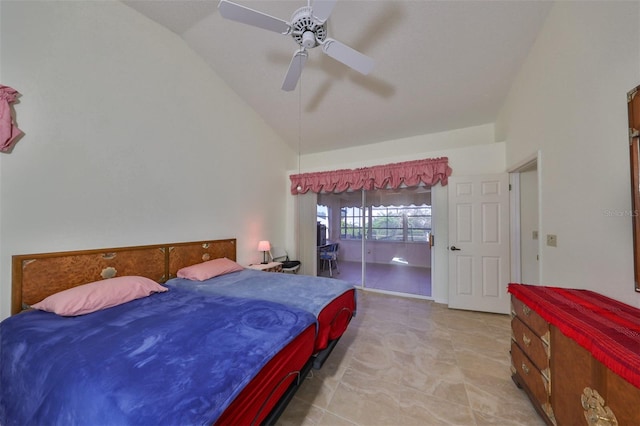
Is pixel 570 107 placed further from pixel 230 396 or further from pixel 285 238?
pixel 285 238

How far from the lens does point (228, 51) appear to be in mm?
2750

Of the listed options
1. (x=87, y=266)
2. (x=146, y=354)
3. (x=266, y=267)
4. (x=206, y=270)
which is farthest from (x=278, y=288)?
(x=87, y=266)

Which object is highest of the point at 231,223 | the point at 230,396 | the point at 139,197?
the point at 139,197

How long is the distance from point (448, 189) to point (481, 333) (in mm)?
1956

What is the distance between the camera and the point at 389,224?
5.93m

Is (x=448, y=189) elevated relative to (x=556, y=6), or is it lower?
lower

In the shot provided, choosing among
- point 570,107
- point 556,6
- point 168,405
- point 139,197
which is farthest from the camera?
point 139,197

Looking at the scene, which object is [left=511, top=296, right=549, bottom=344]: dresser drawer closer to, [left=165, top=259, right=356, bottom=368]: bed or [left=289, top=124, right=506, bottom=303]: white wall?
[left=165, top=259, right=356, bottom=368]: bed

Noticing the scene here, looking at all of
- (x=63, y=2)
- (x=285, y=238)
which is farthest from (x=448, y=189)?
(x=63, y=2)

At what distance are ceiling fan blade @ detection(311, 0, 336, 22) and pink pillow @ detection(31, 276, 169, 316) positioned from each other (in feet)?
8.56

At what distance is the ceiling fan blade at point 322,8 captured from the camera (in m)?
1.38

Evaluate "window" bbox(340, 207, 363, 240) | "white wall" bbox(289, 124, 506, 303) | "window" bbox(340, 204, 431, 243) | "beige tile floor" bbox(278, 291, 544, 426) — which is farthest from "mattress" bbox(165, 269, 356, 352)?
"window" bbox(340, 207, 363, 240)

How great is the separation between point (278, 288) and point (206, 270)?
1000 millimetres

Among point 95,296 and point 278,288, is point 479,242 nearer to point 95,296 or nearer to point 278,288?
point 278,288
